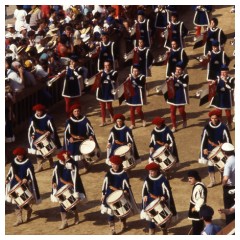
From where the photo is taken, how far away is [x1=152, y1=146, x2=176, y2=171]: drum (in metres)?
24.2

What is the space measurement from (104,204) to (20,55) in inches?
292

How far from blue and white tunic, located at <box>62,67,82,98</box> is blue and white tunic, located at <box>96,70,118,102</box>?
0.66 meters

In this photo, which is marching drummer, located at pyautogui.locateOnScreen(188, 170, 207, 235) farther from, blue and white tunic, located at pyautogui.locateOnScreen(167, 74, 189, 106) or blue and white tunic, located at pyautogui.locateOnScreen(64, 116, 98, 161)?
blue and white tunic, located at pyautogui.locateOnScreen(167, 74, 189, 106)

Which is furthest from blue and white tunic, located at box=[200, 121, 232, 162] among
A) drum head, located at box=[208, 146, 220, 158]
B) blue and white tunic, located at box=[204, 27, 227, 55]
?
blue and white tunic, located at box=[204, 27, 227, 55]

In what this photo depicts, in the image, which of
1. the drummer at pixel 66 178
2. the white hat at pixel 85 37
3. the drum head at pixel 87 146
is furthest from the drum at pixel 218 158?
the white hat at pixel 85 37

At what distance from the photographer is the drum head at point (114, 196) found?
72.5 ft

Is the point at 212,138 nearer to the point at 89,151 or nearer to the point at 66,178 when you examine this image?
the point at 89,151

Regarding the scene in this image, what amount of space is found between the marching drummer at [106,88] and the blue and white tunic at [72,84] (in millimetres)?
644

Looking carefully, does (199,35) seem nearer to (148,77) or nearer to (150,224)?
(148,77)

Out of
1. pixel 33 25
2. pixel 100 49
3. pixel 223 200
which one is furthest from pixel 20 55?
pixel 223 200

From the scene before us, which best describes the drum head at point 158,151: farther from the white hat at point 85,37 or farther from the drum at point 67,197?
the white hat at point 85,37

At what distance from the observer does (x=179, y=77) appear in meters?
27.7

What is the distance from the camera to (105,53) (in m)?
30.9

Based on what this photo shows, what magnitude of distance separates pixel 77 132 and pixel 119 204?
358cm
